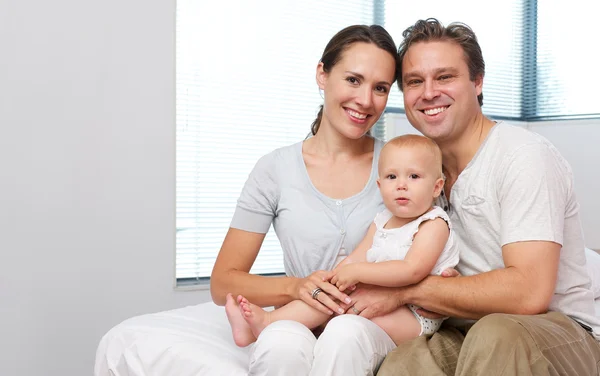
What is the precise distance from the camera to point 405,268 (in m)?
1.73

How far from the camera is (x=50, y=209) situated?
9.95 feet

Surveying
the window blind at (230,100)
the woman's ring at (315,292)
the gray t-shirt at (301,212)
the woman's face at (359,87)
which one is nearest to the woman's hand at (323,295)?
the woman's ring at (315,292)

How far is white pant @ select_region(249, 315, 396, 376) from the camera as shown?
1539 millimetres

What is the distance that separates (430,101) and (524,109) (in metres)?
2.91

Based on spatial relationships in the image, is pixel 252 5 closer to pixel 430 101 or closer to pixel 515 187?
pixel 430 101

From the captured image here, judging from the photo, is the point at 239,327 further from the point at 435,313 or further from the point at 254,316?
the point at 435,313

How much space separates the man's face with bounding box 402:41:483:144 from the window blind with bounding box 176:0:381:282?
68.5 inches

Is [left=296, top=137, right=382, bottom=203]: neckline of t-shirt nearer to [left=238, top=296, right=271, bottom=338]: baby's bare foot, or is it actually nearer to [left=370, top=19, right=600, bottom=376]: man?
[left=370, top=19, right=600, bottom=376]: man

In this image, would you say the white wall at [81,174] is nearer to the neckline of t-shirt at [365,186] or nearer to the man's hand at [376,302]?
the neckline of t-shirt at [365,186]

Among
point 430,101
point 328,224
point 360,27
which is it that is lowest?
point 328,224

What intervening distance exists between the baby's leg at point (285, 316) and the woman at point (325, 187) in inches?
2.1

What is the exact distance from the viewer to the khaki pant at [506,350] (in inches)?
54.8

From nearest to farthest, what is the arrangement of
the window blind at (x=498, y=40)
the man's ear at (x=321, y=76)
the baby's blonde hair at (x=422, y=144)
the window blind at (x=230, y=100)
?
the baby's blonde hair at (x=422, y=144), the man's ear at (x=321, y=76), the window blind at (x=230, y=100), the window blind at (x=498, y=40)

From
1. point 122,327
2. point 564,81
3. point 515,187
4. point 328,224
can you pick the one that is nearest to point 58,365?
point 122,327
